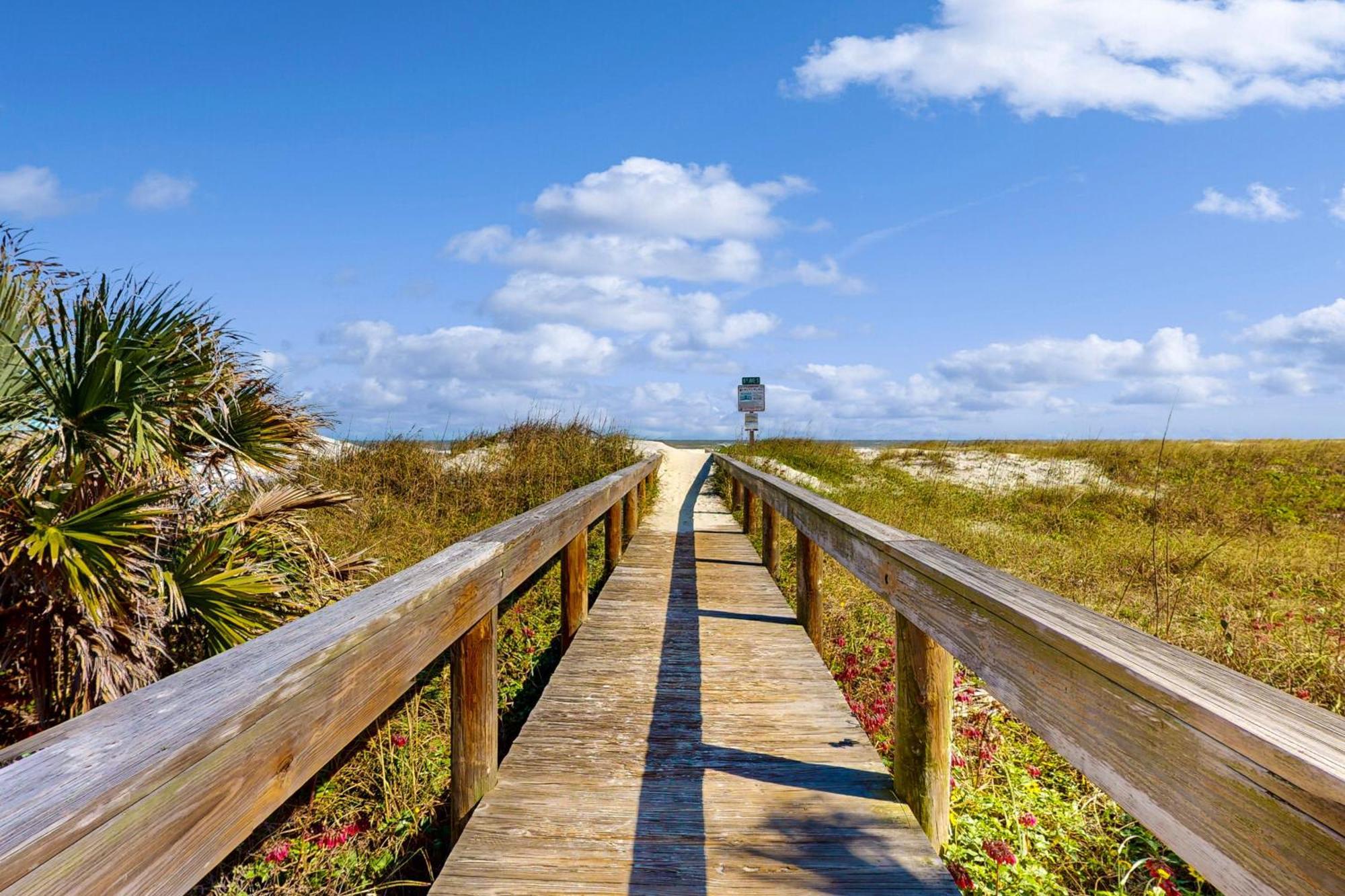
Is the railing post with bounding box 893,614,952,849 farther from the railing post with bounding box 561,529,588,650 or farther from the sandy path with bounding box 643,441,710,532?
the sandy path with bounding box 643,441,710,532

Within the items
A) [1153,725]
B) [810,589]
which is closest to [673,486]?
[810,589]

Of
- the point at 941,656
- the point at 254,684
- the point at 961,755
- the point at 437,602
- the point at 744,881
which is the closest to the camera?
the point at 254,684

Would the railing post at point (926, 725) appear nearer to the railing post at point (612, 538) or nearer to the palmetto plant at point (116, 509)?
the palmetto plant at point (116, 509)

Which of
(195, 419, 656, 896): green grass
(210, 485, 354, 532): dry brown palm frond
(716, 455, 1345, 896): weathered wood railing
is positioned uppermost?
(210, 485, 354, 532): dry brown palm frond

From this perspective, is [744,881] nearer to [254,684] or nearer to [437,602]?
[437,602]

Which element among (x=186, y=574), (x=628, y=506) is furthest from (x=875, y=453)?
(x=186, y=574)

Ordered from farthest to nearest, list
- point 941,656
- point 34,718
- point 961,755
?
point 961,755 → point 34,718 → point 941,656

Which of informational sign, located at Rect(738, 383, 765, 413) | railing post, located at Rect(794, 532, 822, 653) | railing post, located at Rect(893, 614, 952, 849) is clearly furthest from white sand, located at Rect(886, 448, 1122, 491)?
railing post, located at Rect(893, 614, 952, 849)

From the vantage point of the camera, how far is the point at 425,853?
2859 millimetres

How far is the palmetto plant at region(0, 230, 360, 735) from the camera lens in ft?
9.66

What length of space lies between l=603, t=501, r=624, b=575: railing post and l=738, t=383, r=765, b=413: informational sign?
1860cm

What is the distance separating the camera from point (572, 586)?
4645 millimetres

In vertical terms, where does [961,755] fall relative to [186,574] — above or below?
below

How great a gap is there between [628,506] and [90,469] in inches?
253
